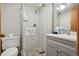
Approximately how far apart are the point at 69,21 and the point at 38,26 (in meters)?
0.43

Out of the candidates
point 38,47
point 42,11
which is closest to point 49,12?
point 42,11

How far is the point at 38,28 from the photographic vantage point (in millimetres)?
1839

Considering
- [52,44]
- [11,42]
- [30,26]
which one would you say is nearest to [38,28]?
[30,26]

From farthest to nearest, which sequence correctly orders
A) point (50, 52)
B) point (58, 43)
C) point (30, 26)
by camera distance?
1. point (30, 26)
2. point (58, 43)
3. point (50, 52)

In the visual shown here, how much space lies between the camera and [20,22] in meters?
1.86

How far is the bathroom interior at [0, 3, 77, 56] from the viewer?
5.61 feet

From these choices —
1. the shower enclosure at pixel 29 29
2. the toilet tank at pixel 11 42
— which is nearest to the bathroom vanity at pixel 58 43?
the shower enclosure at pixel 29 29

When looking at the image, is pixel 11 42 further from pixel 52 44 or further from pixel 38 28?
pixel 52 44

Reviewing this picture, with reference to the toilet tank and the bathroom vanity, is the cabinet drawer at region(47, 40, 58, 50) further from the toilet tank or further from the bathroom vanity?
the toilet tank

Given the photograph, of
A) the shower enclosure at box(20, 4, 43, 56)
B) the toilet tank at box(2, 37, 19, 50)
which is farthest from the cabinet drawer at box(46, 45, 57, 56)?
the toilet tank at box(2, 37, 19, 50)

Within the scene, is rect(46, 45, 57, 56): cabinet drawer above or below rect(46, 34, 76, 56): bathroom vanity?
below

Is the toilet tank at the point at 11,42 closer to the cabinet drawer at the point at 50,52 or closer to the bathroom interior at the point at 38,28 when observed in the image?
the bathroom interior at the point at 38,28

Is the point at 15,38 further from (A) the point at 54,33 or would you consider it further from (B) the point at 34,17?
(A) the point at 54,33

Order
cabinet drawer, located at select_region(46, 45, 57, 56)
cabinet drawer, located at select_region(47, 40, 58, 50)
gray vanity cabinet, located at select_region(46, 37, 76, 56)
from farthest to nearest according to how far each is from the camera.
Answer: cabinet drawer, located at select_region(47, 40, 58, 50), gray vanity cabinet, located at select_region(46, 37, 76, 56), cabinet drawer, located at select_region(46, 45, 57, 56)
